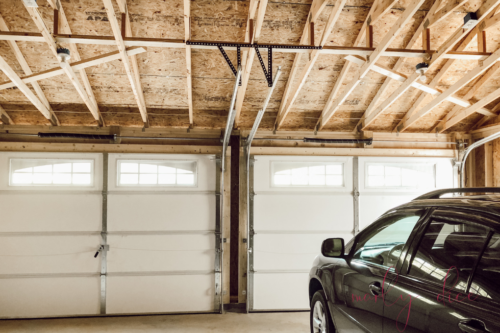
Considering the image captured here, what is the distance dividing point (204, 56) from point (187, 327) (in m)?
3.69

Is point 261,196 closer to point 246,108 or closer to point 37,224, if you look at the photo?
point 246,108

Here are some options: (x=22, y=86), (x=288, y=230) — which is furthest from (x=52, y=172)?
(x=288, y=230)

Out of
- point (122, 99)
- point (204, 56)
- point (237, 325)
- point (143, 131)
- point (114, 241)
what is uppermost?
point (204, 56)

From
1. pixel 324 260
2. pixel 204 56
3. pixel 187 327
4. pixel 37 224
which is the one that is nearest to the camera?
pixel 324 260

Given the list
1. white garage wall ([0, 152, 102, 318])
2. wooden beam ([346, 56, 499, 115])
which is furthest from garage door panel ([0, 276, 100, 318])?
wooden beam ([346, 56, 499, 115])

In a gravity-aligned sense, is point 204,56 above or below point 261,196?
above

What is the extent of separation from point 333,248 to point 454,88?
10.2 ft

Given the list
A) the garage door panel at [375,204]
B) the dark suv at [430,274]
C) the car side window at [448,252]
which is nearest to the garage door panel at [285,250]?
the garage door panel at [375,204]

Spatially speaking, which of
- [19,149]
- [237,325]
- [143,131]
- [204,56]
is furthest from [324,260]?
[19,149]

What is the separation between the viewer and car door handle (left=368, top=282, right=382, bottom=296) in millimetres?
2213

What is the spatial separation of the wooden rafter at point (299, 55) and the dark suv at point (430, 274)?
2.34m

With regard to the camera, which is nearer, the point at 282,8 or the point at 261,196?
the point at 282,8

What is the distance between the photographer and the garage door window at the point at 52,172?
569cm

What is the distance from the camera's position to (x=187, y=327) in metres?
5.16
